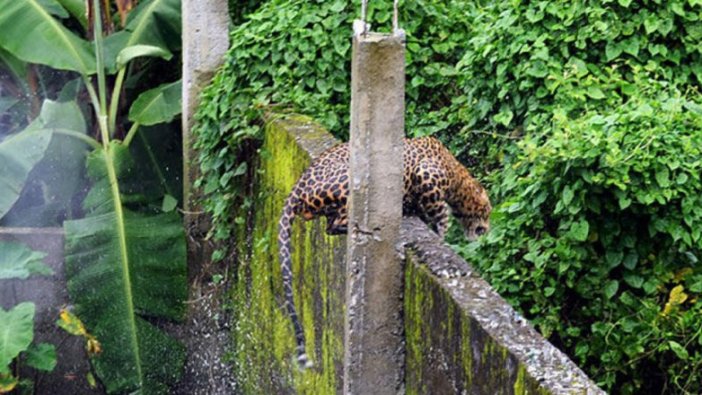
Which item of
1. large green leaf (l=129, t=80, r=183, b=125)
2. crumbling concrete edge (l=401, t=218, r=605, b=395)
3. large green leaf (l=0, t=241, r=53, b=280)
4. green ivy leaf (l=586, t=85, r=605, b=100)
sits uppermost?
green ivy leaf (l=586, t=85, r=605, b=100)

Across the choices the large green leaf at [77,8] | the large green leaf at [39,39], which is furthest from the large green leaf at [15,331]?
the large green leaf at [77,8]

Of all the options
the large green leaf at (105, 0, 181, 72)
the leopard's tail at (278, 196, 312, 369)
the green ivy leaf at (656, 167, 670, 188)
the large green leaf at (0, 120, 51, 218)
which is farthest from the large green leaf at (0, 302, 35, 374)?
the green ivy leaf at (656, 167, 670, 188)

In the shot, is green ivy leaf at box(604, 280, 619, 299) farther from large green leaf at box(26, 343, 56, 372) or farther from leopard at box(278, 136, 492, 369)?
large green leaf at box(26, 343, 56, 372)

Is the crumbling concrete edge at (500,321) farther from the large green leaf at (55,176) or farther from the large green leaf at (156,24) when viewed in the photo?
the large green leaf at (156,24)

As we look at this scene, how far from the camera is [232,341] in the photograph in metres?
10.5

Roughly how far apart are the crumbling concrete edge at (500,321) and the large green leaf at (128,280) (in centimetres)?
439

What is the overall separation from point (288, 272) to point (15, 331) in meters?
3.96

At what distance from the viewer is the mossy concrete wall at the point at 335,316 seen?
206 inches

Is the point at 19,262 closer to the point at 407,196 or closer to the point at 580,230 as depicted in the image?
the point at 407,196

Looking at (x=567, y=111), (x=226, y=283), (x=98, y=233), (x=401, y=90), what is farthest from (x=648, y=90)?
(x=98, y=233)

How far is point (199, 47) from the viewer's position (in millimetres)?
10781

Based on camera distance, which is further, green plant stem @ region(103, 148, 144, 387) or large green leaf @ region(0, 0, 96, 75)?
large green leaf @ region(0, 0, 96, 75)

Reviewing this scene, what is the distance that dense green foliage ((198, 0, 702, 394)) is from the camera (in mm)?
7047

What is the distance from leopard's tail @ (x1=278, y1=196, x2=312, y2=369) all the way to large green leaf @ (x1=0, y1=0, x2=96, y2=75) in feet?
12.9
